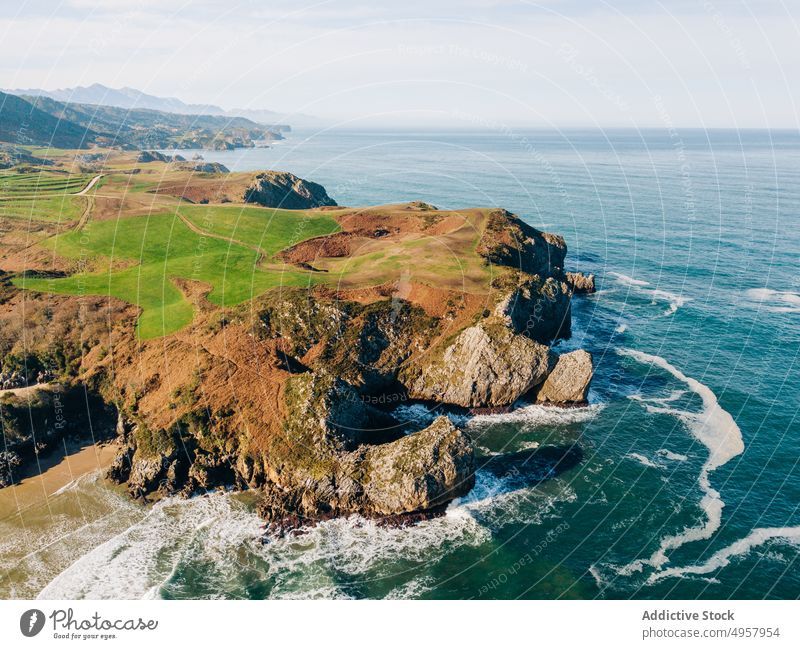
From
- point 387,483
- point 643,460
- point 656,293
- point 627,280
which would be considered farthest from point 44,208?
point 656,293

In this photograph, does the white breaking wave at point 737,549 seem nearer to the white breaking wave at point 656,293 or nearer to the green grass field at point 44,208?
the white breaking wave at point 656,293

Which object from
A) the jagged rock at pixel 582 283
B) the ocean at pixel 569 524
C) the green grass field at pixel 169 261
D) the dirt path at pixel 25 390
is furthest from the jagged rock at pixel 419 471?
the jagged rock at pixel 582 283

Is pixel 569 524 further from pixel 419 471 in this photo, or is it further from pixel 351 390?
pixel 351 390

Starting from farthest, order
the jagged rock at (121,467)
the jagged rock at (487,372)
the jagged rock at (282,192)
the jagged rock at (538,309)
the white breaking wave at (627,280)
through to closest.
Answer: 1. the jagged rock at (282,192)
2. the white breaking wave at (627,280)
3. the jagged rock at (538,309)
4. the jagged rock at (487,372)
5. the jagged rock at (121,467)

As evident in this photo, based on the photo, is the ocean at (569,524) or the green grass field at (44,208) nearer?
the ocean at (569,524)

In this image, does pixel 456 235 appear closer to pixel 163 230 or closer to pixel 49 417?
pixel 163 230
